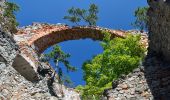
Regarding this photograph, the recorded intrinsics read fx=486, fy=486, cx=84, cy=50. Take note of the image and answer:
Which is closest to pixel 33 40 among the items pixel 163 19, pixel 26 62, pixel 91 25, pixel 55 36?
pixel 55 36

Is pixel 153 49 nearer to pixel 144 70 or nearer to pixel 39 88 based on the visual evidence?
pixel 144 70

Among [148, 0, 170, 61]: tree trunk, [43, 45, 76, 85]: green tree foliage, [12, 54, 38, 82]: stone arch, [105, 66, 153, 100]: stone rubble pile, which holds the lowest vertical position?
[105, 66, 153, 100]: stone rubble pile

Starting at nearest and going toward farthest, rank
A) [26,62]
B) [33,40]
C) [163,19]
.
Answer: [163,19] → [26,62] → [33,40]

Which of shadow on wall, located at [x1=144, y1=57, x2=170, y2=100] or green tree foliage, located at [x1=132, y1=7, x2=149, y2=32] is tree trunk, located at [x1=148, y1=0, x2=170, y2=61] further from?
green tree foliage, located at [x1=132, y1=7, x2=149, y2=32]

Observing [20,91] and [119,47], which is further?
[119,47]

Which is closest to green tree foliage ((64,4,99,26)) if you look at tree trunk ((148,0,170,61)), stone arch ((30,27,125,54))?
stone arch ((30,27,125,54))

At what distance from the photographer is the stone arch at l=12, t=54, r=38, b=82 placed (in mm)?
17828

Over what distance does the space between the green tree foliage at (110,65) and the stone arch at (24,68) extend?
9.46 feet

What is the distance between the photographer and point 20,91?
46.1ft

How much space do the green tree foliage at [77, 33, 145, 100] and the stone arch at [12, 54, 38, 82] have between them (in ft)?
9.46

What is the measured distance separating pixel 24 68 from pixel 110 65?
3.98 metres

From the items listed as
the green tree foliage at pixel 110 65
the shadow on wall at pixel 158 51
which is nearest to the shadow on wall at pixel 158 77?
the shadow on wall at pixel 158 51

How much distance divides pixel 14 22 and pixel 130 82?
14800mm

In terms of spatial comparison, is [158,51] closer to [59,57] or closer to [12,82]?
[12,82]
